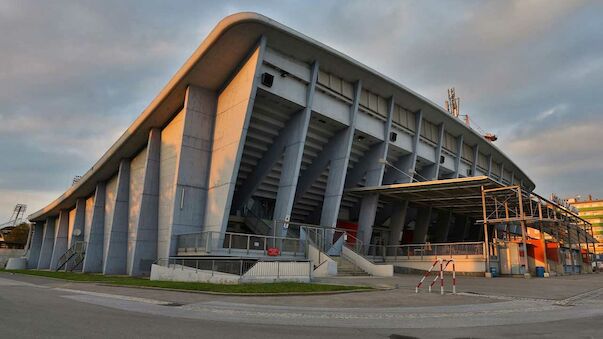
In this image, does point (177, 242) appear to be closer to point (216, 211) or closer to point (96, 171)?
point (216, 211)

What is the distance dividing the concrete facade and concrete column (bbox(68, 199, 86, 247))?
7.56 meters

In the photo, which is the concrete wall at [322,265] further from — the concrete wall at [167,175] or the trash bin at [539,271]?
the trash bin at [539,271]

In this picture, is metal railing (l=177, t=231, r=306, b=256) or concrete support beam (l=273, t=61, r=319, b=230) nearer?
metal railing (l=177, t=231, r=306, b=256)

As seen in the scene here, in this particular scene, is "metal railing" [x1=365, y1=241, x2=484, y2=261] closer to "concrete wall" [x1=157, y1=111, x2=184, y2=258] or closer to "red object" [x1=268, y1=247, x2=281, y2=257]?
"red object" [x1=268, y1=247, x2=281, y2=257]

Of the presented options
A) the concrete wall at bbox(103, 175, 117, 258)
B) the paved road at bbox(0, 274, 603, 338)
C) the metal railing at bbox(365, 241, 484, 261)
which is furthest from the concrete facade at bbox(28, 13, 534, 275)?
the paved road at bbox(0, 274, 603, 338)

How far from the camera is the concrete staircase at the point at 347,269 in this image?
2620 centimetres

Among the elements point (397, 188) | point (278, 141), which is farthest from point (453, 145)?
point (278, 141)

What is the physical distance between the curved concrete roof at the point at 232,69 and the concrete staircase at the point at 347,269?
44.7ft

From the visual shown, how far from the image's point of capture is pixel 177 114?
3189 cm

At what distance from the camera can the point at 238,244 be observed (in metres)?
23.9

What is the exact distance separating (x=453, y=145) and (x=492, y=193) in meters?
12.3

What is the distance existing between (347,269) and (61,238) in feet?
142

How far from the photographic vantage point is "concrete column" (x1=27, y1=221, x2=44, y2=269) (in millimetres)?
64062

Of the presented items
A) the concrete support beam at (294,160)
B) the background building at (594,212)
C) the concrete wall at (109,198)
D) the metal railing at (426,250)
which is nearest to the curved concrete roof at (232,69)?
the concrete wall at (109,198)
